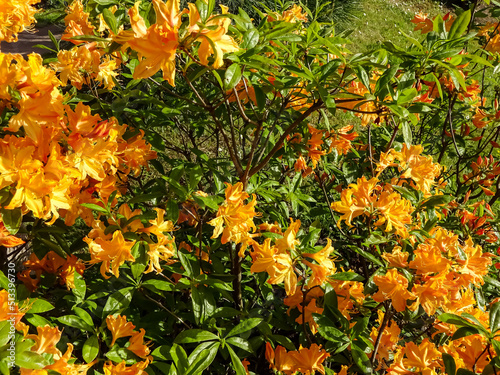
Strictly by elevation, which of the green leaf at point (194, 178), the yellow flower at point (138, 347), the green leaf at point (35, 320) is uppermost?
the green leaf at point (194, 178)

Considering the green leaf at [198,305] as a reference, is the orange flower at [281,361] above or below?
below

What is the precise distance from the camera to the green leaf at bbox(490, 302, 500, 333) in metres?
1.03

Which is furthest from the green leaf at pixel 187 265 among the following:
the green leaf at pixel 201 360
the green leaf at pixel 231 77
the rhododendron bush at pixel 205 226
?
the green leaf at pixel 231 77

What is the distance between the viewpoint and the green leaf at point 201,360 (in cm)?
116

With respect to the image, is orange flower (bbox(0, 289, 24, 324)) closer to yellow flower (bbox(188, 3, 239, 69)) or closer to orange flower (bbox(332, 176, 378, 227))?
yellow flower (bbox(188, 3, 239, 69))

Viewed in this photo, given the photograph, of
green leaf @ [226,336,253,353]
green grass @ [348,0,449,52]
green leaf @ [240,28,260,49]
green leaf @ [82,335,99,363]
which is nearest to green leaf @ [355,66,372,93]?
green leaf @ [240,28,260,49]

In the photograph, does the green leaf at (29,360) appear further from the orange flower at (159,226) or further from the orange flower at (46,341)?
the orange flower at (159,226)

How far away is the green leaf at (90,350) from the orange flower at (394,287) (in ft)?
2.75

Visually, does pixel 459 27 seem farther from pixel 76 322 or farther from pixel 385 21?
pixel 385 21

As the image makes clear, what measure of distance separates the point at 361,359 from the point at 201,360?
52 centimetres

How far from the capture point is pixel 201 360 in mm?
1191

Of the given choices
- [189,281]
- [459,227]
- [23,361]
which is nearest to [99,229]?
[189,281]

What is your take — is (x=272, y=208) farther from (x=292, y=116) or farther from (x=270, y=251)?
(x=270, y=251)

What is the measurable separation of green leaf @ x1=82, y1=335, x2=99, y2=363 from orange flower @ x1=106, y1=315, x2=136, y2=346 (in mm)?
56
